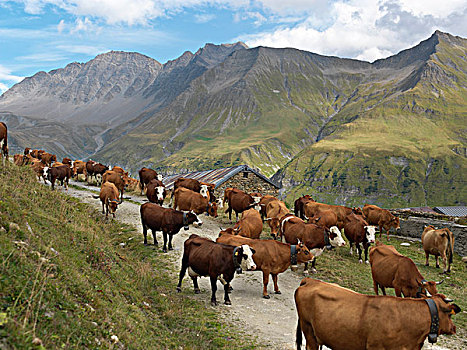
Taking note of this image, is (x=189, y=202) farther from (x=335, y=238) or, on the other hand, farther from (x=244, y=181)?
(x=244, y=181)

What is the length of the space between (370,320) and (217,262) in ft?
18.7

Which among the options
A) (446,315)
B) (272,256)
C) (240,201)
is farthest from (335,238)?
(446,315)

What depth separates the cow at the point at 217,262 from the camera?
37.3ft

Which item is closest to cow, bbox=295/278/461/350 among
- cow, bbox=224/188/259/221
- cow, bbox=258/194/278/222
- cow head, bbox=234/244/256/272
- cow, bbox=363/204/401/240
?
cow head, bbox=234/244/256/272

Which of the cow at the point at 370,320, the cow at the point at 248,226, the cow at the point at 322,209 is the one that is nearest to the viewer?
the cow at the point at 370,320

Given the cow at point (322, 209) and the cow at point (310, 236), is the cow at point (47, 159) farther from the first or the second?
the cow at point (310, 236)

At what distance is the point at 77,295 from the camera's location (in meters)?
6.97

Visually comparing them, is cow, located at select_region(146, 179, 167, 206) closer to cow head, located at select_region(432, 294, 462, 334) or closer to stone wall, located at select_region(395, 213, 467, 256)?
cow head, located at select_region(432, 294, 462, 334)

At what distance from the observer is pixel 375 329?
688 centimetres

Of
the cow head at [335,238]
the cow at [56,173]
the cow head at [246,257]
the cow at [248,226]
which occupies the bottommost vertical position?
the cow head at [335,238]

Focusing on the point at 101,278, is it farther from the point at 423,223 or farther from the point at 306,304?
the point at 423,223

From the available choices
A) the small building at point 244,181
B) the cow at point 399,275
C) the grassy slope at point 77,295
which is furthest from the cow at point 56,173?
the cow at point 399,275

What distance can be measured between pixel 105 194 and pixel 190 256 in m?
12.1

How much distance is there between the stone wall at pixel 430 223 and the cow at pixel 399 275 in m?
15.1
